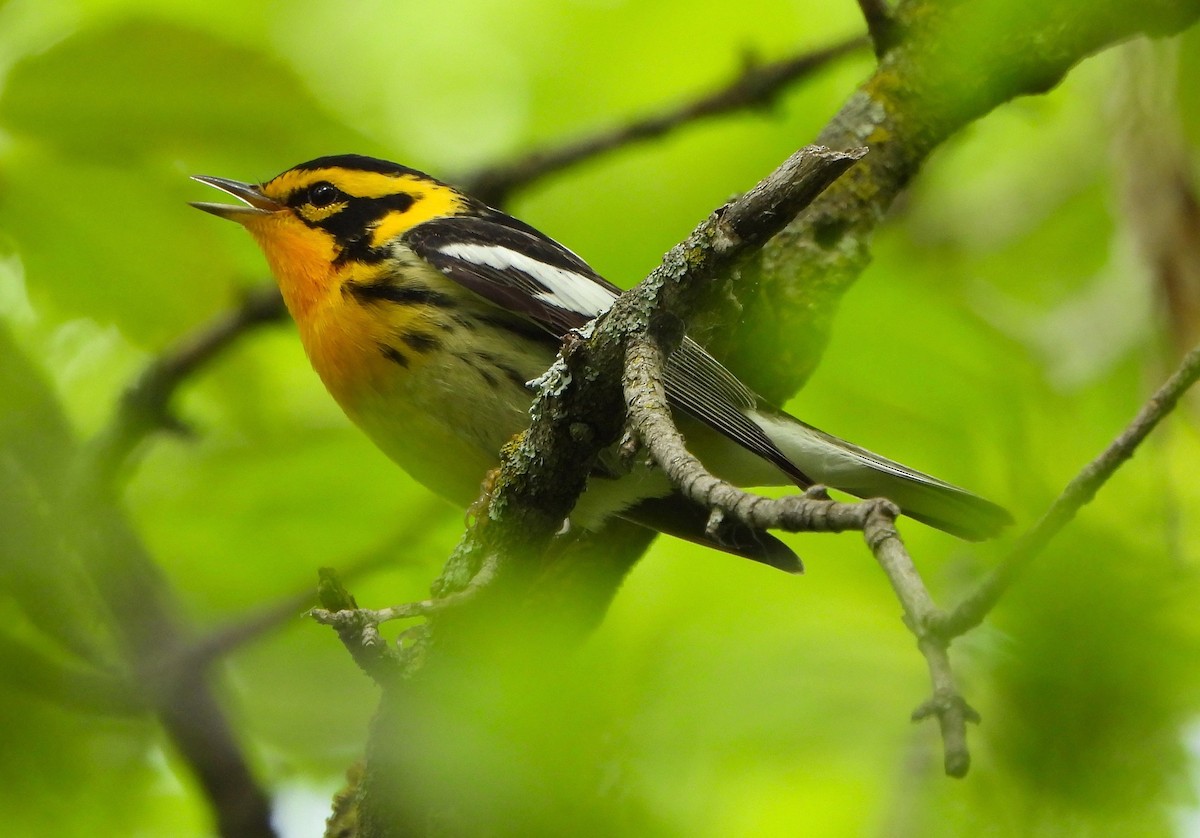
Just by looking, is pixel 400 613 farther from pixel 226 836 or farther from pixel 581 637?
pixel 226 836

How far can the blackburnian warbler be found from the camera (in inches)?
143

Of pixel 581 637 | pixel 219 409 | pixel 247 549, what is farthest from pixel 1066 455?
pixel 219 409

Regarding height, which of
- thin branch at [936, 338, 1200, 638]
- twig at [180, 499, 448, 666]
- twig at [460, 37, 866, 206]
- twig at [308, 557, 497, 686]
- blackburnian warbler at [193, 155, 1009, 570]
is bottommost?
thin branch at [936, 338, 1200, 638]

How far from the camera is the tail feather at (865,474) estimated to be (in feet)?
11.7

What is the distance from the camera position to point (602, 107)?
18.7ft

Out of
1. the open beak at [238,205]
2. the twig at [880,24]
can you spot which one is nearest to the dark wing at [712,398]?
the twig at [880,24]

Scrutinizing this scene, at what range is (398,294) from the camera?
384 centimetres

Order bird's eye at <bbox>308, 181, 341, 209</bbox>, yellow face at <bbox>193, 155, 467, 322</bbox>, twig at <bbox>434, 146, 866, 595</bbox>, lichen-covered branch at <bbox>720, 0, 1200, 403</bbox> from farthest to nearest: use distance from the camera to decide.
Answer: bird's eye at <bbox>308, 181, 341, 209</bbox> → yellow face at <bbox>193, 155, 467, 322</bbox> → lichen-covered branch at <bbox>720, 0, 1200, 403</bbox> → twig at <bbox>434, 146, 866, 595</bbox>

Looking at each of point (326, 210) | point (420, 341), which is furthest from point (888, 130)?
point (326, 210)

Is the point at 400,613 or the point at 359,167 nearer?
the point at 400,613

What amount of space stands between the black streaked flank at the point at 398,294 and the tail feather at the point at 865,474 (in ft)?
3.38

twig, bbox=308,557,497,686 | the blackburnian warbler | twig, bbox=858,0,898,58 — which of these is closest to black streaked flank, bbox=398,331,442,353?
the blackburnian warbler

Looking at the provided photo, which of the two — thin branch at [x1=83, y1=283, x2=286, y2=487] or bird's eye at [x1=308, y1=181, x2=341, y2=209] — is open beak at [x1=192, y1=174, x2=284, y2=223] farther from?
thin branch at [x1=83, y1=283, x2=286, y2=487]

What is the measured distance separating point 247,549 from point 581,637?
2.02 metres
